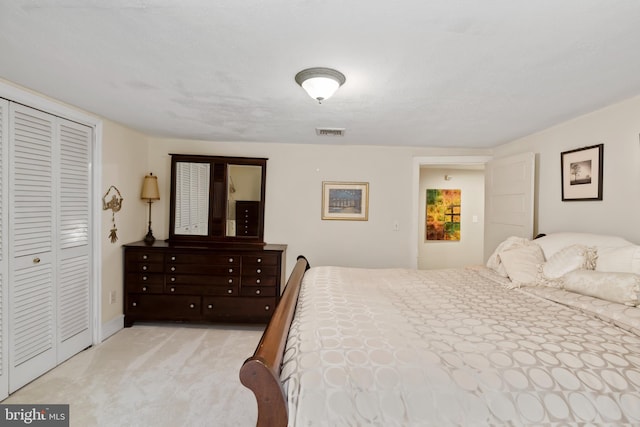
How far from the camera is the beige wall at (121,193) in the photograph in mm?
3184

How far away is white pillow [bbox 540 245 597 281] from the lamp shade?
155 inches

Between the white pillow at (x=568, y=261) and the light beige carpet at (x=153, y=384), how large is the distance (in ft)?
7.53

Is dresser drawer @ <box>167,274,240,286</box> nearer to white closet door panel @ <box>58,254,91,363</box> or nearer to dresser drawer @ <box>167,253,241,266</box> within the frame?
dresser drawer @ <box>167,253,241,266</box>

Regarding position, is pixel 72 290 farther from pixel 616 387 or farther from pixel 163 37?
pixel 616 387

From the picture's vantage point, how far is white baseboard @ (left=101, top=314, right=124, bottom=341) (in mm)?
3203

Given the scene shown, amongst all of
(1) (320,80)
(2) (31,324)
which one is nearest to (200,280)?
(2) (31,324)

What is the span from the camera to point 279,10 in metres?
1.28

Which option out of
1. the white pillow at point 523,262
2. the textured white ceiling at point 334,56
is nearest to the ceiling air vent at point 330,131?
the textured white ceiling at point 334,56

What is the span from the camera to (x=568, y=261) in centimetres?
221

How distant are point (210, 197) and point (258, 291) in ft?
4.32

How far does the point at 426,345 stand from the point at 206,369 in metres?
2.06

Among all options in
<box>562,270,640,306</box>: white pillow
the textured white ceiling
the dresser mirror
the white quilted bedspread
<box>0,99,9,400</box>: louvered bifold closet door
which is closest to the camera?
the white quilted bedspread

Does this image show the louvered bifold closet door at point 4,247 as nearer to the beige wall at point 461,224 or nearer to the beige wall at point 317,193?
the beige wall at point 317,193

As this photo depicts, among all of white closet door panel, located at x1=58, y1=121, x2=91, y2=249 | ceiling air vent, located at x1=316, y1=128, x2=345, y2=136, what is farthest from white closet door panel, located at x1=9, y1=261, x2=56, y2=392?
ceiling air vent, located at x1=316, y1=128, x2=345, y2=136
